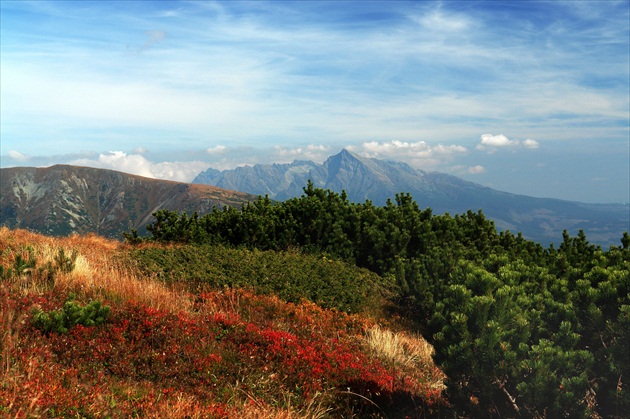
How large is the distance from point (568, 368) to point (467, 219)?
1424 centimetres

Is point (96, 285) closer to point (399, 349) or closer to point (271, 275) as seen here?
point (271, 275)

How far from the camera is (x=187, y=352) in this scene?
6617mm

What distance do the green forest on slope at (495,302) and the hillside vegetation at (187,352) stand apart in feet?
3.36

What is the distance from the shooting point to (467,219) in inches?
739

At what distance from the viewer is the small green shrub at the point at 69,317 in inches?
260

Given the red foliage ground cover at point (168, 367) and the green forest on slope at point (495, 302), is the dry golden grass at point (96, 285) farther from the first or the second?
the green forest on slope at point (495, 302)

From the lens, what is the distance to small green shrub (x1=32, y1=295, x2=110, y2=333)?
21.6 ft

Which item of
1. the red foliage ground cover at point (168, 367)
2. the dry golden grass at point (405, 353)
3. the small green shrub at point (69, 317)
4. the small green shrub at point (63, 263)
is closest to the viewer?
the red foliage ground cover at point (168, 367)

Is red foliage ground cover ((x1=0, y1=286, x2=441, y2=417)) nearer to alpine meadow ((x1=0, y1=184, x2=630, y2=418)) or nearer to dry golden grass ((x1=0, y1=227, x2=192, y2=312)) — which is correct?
alpine meadow ((x1=0, y1=184, x2=630, y2=418))

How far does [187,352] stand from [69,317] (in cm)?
188

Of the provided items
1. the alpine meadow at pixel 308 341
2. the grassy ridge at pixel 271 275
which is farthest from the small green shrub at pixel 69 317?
the grassy ridge at pixel 271 275

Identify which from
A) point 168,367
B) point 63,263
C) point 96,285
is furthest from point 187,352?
point 63,263

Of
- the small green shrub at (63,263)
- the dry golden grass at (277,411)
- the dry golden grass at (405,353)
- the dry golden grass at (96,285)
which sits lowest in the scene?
the dry golden grass at (405,353)

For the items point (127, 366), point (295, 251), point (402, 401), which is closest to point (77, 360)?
point (127, 366)
